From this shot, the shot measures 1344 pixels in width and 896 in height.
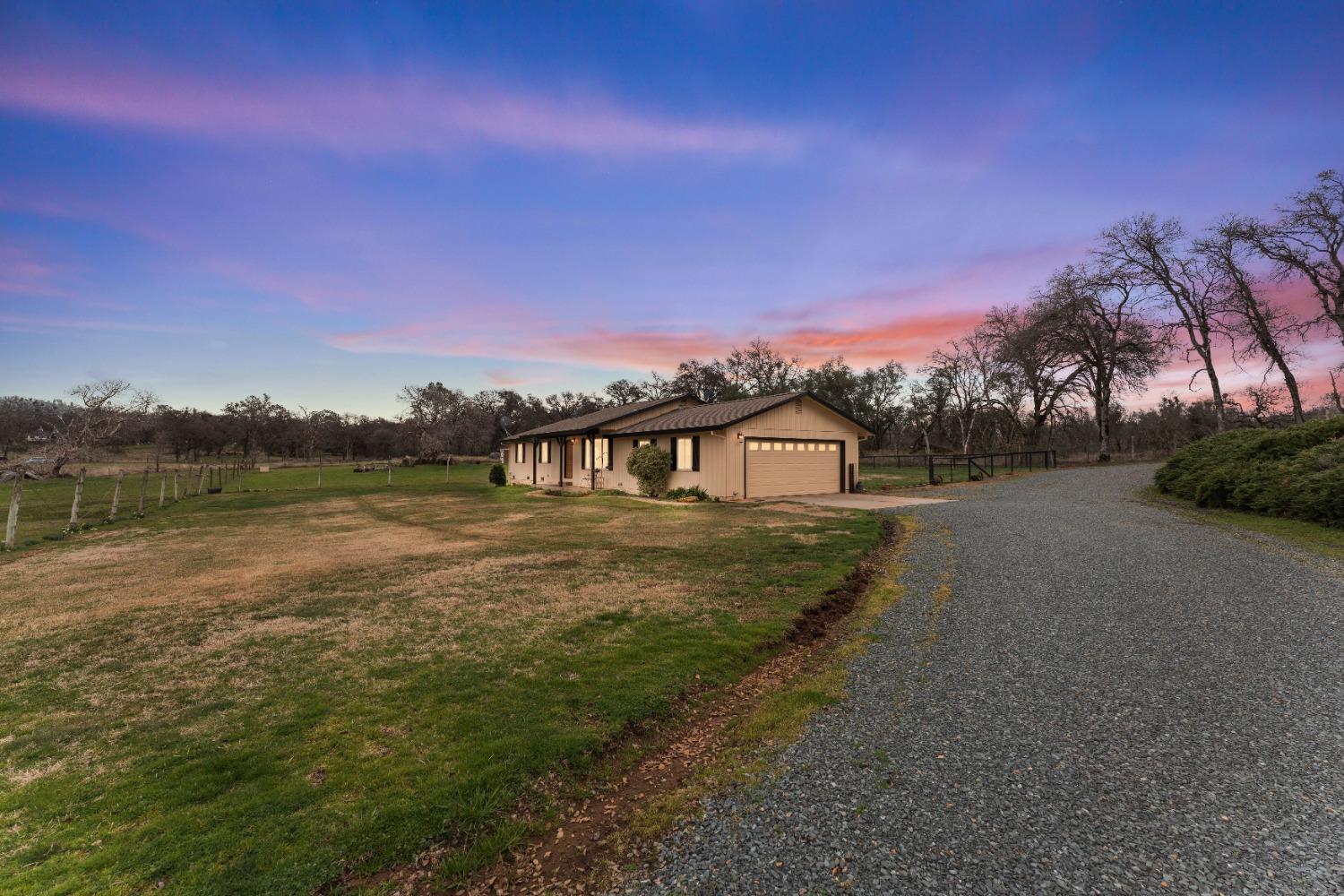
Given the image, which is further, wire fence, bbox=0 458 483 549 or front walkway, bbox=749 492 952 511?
front walkway, bbox=749 492 952 511

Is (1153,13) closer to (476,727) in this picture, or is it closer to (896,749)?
(896,749)

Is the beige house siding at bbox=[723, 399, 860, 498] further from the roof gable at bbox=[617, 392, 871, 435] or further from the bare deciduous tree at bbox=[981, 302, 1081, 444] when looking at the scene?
the bare deciduous tree at bbox=[981, 302, 1081, 444]

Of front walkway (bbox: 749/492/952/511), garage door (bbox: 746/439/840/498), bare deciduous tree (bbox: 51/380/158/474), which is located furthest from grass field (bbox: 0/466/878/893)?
bare deciduous tree (bbox: 51/380/158/474)

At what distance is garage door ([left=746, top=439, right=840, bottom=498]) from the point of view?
58.2 ft

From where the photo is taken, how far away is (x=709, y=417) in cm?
1817

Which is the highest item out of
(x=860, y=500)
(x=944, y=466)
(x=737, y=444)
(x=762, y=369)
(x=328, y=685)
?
(x=762, y=369)

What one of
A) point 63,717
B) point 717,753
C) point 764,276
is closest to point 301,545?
point 63,717

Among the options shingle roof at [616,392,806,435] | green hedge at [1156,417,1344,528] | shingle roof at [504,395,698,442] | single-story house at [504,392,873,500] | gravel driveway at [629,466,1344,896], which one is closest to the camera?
gravel driveway at [629,466,1344,896]

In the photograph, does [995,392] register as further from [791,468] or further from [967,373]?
[791,468]

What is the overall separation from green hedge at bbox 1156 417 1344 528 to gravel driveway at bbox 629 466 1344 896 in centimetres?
625

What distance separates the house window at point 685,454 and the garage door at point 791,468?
2105mm

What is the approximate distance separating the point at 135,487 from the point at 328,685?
3384 cm

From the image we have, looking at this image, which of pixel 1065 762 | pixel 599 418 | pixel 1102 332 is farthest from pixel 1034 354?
pixel 1065 762

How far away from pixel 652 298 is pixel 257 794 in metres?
21.5
